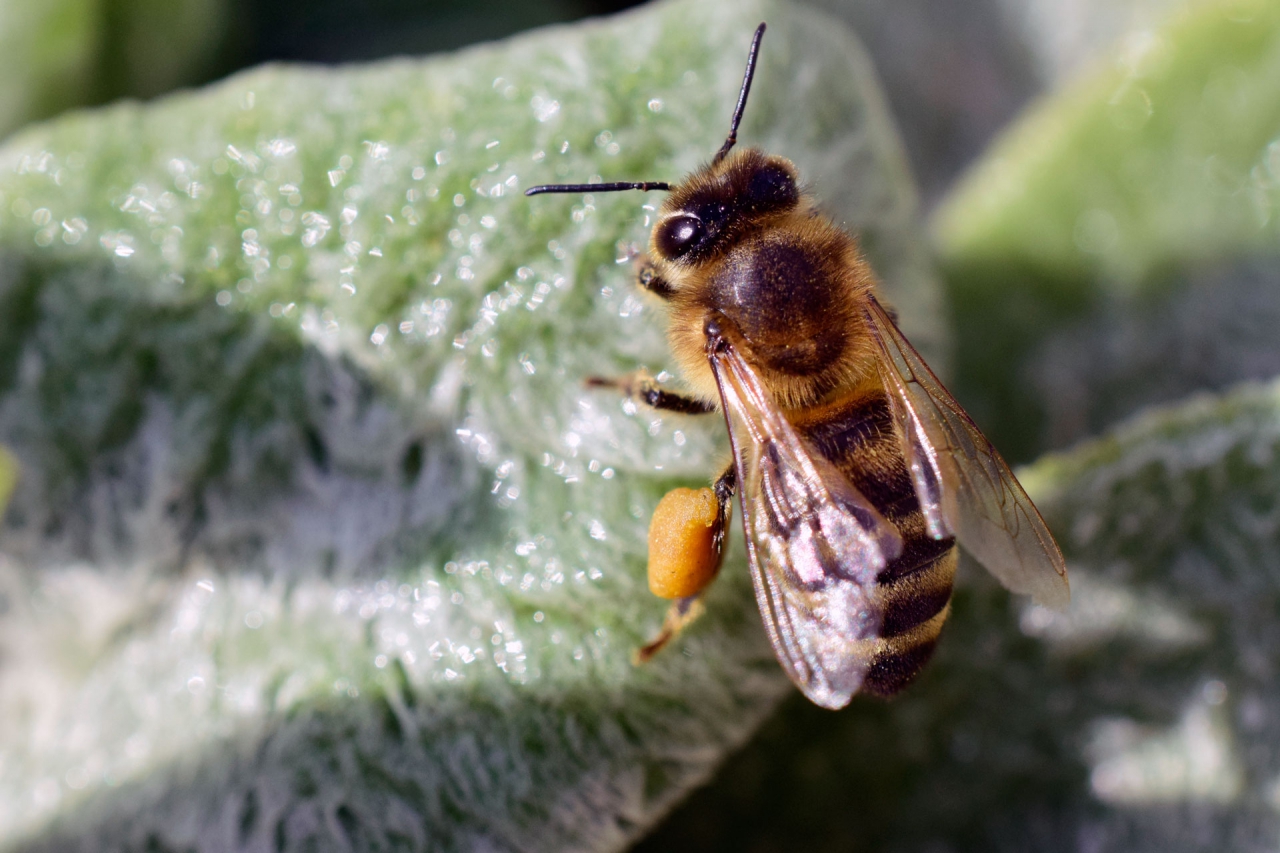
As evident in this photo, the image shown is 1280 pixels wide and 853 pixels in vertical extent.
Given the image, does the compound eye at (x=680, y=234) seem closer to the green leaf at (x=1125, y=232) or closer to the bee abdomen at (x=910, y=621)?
the bee abdomen at (x=910, y=621)

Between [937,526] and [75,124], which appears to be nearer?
[937,526]

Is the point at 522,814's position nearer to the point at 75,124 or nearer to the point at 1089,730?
the point at 1089,730

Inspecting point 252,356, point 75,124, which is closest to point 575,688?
point 252,356

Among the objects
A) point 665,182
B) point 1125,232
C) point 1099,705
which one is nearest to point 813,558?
point 665,182

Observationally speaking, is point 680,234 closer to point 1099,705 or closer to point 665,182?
point 665,182

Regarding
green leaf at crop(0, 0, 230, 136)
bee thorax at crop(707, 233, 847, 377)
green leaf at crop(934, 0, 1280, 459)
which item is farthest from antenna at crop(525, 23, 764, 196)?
green leaf at crop(0, 0, 230, 136)

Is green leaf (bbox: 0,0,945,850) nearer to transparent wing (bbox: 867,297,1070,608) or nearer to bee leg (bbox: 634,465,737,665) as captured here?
bee leg (bbox: 634,465,737,665)
